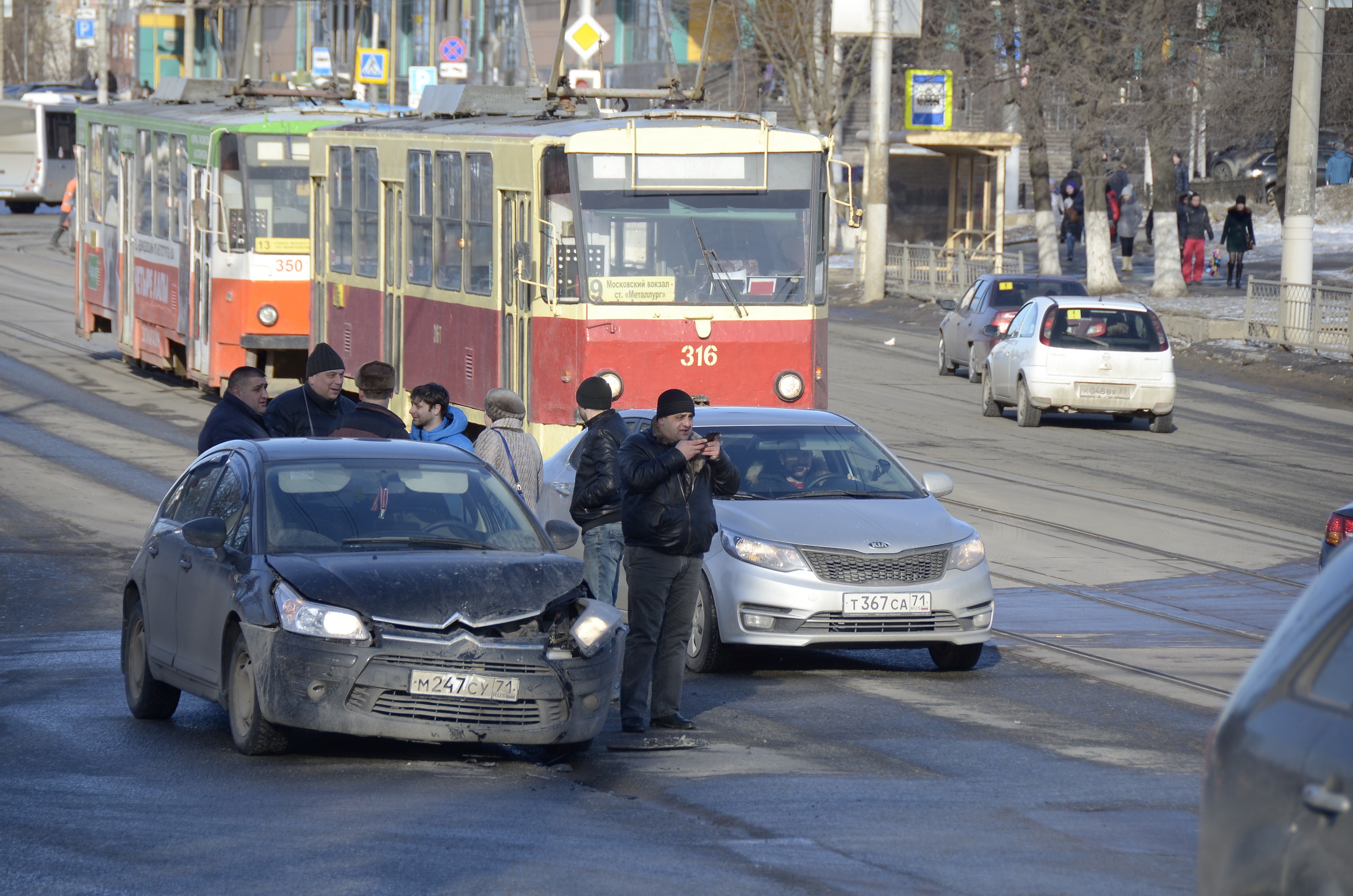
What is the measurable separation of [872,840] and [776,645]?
3.73m

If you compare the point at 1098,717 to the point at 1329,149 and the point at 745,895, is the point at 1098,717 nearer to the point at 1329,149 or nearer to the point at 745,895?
the point at 745,895

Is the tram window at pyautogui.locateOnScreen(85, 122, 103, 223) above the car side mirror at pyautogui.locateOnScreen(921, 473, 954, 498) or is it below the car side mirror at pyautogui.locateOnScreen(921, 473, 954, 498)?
above

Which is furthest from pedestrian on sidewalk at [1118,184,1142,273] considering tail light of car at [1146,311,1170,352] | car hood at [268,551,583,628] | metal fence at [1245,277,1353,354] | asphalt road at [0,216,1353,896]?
car hood at [268,551,583,628]

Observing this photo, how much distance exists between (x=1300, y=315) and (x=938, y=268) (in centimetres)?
1188

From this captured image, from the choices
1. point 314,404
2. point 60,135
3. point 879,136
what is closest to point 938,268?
point 879,136

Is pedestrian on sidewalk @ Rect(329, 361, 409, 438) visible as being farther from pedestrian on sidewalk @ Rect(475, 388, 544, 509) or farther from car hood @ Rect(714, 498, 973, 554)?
car hood @ Rect(714, 498, 973, 554)

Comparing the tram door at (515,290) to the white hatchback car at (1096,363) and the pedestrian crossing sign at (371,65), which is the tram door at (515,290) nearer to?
the white hatchback car at (1096,363)

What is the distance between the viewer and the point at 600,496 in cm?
952

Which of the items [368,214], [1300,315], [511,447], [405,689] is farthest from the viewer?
[1300,315]

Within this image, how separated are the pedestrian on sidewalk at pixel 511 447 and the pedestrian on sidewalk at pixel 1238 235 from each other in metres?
30.6

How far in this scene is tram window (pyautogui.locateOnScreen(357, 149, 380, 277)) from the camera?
19.8 m

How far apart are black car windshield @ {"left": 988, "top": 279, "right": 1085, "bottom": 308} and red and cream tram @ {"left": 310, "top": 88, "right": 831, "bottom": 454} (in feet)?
34.8

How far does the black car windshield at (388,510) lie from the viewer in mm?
8516

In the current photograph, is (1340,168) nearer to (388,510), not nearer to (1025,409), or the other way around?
(1025,409)
